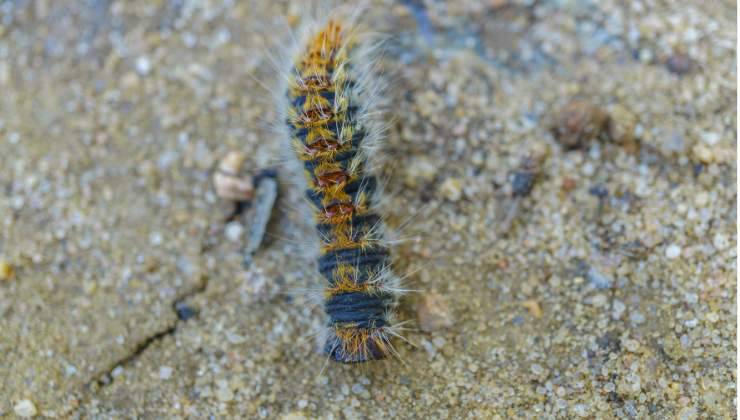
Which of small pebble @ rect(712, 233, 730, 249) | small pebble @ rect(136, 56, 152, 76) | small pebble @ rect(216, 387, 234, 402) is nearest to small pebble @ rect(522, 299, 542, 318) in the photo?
small pebble @ rect(712, 233, 730, 249)

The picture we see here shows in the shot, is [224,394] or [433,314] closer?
[224,394]

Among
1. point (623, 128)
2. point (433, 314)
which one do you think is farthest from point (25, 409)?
point (623, 128)

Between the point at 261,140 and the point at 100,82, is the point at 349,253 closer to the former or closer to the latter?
the point at 261,140

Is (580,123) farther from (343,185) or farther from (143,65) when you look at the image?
(143,65)

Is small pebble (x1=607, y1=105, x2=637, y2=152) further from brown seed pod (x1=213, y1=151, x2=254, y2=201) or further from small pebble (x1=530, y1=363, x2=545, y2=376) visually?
brown seed pod (x1=213, y1=151, x2=254, y2=201)

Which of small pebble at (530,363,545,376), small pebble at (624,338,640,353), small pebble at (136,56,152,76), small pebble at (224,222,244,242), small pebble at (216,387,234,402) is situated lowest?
small pebble at (530,363,545,376)
